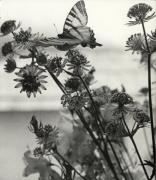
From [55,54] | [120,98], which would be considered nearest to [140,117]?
[120,98]

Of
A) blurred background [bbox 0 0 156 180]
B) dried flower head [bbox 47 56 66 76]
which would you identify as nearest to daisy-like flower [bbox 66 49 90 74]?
dried flower head [bbox 47 56 66 76]

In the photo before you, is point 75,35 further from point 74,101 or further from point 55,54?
point 55,54

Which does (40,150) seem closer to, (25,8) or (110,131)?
(110,131)

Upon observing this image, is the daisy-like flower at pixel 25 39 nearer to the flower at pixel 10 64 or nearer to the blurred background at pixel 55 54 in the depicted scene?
the flower at pixel 10 64

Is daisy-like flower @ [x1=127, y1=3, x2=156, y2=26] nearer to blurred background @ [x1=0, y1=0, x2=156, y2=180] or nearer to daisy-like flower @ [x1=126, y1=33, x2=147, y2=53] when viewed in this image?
daisy-like flower @ [x1=126, y1=33, x2=147, y2=53]

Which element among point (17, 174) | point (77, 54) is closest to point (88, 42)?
point (77, 54)

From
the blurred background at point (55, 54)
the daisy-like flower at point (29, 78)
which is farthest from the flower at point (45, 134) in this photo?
the blurred background at point (55, 54)
